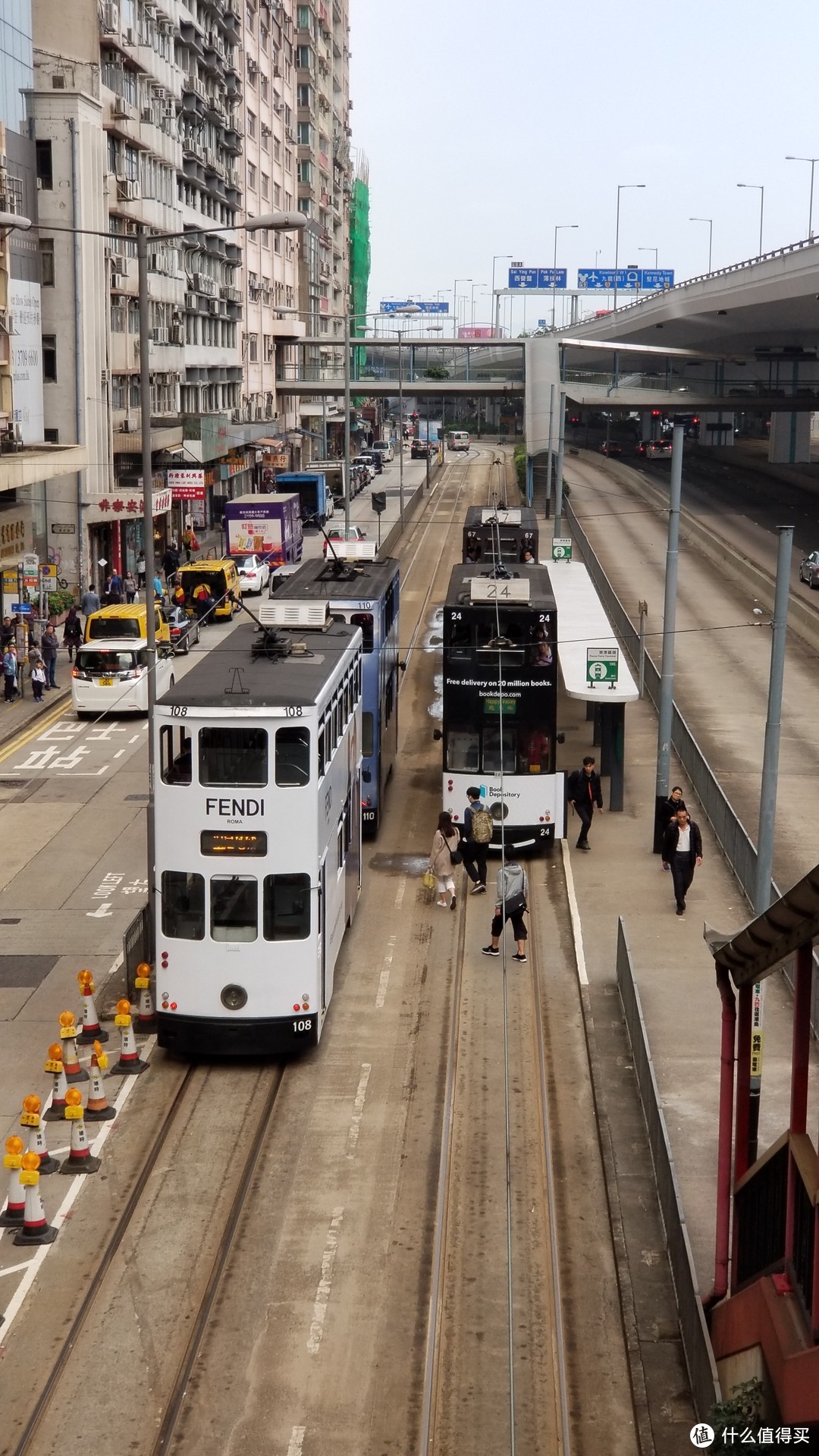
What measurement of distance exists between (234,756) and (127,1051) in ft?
10.8

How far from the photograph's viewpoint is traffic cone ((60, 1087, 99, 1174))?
13812 millimetres

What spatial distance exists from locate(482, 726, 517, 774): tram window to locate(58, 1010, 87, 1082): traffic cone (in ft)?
28.6

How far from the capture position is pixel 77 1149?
45.4ft

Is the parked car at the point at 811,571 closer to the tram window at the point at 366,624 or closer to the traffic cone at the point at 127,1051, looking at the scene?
the tram window at the point at 366,624

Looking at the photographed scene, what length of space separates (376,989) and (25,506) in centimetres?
3154

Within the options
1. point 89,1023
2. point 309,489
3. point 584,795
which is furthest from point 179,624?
point 309,489

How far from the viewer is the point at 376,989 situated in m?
18.6

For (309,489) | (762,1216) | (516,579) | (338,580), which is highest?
(516,579)

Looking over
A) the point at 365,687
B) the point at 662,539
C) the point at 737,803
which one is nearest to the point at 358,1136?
the point at 365,687

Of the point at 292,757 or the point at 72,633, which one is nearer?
the point at 292,757

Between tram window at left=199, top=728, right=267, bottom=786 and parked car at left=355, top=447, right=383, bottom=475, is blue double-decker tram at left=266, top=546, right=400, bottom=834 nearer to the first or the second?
tram window at left=199, top=728, right=267, bottom=786

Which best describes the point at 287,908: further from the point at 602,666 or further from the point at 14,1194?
the point at 602,666

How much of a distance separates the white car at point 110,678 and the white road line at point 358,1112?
1916 cm

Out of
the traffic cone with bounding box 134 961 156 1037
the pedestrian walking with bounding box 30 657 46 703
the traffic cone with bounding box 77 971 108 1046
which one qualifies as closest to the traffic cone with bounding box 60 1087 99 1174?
the traffic cone with bounding box 77 971 108 1046
